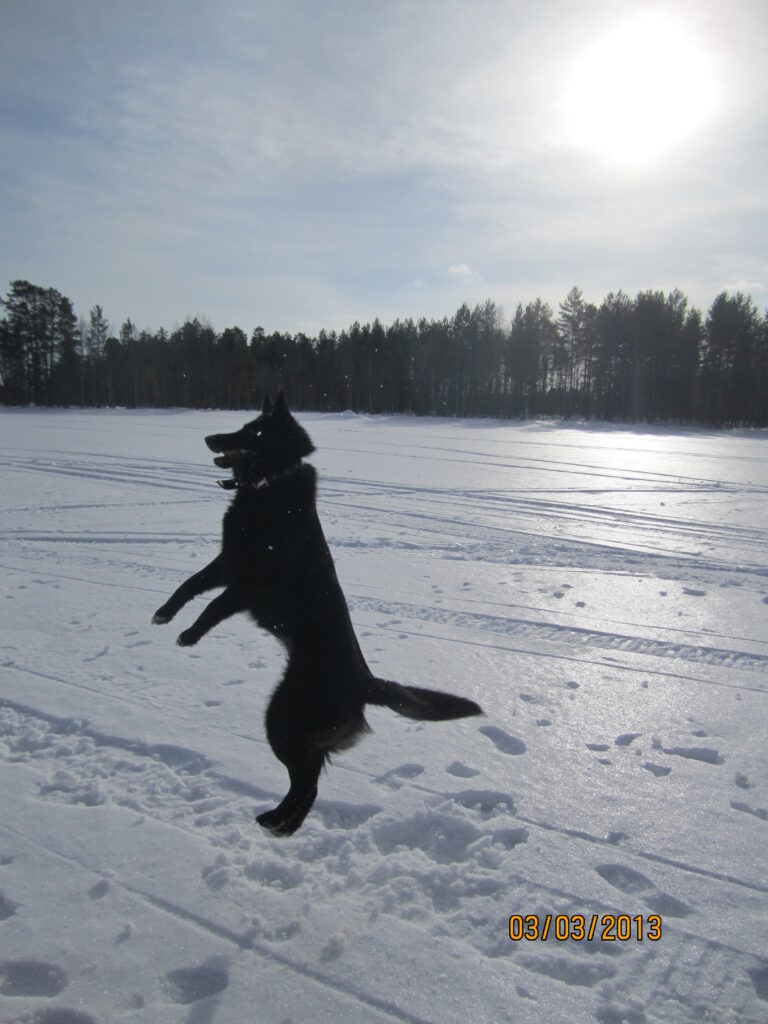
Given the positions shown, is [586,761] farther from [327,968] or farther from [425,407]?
[425,407]

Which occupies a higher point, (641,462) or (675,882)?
(641,462)

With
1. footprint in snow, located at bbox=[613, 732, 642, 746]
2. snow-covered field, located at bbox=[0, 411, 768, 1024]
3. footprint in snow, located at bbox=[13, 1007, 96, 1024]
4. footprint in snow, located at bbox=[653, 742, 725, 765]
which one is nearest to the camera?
footprint in snow, located at bbox=[13, 1007, 96, 1024]

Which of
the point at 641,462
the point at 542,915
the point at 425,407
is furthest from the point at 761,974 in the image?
the point at 425,407

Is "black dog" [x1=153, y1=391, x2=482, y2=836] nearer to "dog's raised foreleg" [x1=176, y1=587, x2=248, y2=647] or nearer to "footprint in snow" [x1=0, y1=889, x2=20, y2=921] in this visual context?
"dog's raised foreleg" [x1=176, y1=587, x2=248, y2=647]

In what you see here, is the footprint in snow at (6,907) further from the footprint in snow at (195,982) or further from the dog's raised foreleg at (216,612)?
the dog's raised foreleg at (216,612)

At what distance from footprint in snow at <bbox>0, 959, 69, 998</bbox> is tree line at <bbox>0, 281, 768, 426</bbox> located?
66.5 meters

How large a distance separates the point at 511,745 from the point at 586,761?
466mm

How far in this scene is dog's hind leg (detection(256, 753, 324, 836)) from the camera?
96.3 inches

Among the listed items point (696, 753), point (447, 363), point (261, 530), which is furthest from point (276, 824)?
point (447, 363)

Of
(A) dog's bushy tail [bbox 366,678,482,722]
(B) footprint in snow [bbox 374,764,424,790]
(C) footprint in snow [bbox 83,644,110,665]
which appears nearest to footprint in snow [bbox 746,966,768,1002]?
(A) dog's bushy tail [bbox 366,678,482,722]

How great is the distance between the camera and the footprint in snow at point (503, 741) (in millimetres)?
3896

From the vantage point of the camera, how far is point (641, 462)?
24.3 metres

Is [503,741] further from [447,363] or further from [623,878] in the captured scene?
[447,363]
